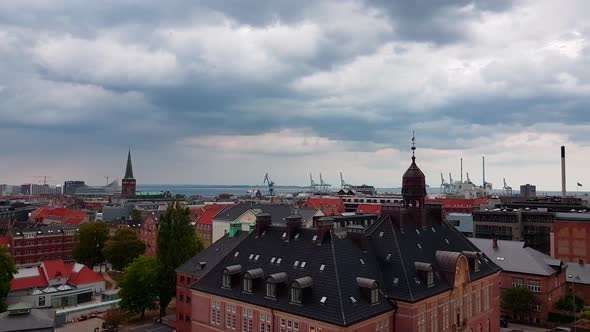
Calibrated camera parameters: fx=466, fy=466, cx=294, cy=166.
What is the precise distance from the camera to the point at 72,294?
86.8 m

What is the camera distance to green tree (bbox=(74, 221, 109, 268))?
115188 millimetres

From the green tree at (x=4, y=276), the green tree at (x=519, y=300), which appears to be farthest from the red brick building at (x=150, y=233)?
the green tree at (x=519, y=300)

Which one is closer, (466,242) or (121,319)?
(466,242)

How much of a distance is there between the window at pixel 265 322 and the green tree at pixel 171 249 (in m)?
33.0

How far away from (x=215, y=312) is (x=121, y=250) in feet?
207

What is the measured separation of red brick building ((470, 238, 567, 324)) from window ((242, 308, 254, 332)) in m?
46.4

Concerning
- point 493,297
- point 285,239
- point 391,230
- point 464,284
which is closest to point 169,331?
point 285,239

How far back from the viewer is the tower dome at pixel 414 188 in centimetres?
5656

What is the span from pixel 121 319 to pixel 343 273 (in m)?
43.0

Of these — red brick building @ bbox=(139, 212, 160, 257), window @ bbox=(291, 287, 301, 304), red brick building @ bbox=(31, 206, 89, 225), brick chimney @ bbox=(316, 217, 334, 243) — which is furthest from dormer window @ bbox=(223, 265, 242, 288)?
red brick building @ bbox=(31, 206, 89, 225)

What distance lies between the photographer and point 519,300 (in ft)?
231

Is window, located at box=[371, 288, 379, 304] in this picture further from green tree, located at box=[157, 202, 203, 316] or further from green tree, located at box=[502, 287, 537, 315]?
green tree, located at box=[157, 202, 203, 316]

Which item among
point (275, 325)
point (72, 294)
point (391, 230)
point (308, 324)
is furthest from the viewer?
point (72, 294)

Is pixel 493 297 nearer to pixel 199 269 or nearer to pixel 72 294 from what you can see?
pixel 199 269
